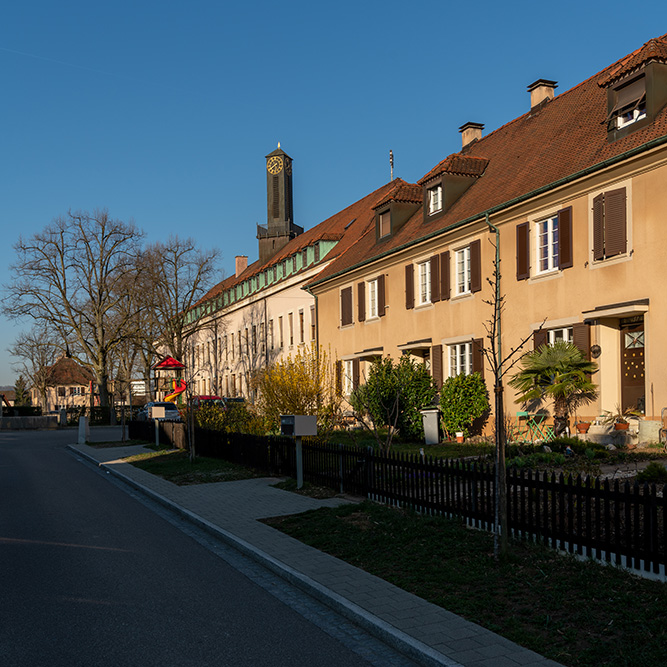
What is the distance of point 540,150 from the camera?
2248 cm

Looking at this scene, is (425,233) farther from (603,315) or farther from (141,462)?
(141,462)

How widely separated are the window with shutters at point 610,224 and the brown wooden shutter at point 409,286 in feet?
30.8

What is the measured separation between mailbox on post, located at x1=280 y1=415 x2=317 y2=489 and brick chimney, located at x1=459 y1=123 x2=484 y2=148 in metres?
20.4

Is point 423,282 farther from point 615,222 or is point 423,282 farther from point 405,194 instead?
point 615,222

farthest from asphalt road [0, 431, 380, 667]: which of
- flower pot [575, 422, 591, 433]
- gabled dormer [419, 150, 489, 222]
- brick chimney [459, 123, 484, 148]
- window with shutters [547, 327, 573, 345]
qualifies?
brick chimney [459, 123, 484, 148]

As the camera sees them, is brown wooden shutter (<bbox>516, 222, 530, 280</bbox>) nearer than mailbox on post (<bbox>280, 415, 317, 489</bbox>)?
No

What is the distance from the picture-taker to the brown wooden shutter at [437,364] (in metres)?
24.6

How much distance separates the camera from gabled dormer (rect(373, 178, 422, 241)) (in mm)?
30047

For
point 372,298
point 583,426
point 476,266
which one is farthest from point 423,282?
point 583,426

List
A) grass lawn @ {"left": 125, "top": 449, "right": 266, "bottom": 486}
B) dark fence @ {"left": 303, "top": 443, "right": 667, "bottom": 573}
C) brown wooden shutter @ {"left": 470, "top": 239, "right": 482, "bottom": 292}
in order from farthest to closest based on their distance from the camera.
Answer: brown wooden shutter @ {"left": 470, "top": 239, "right": 482, "bottom": 292}
grass lawn @ {"left": 125, "top": 449, "right": 266, "bottom": 486}
dark fence @ {"left": 303, "top": 443, "right": 667, "bottom": 573}

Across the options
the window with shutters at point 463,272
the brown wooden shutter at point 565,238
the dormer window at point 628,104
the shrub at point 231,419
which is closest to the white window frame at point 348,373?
the shrub at point 231,419

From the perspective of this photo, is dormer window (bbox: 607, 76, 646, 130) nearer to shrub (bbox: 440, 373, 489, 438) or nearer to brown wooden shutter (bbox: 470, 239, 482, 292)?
brown wooden shutter (bbox: 470, 239, 482, 292)

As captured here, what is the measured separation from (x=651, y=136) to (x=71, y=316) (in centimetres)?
4326

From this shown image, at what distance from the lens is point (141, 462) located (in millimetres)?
21062
